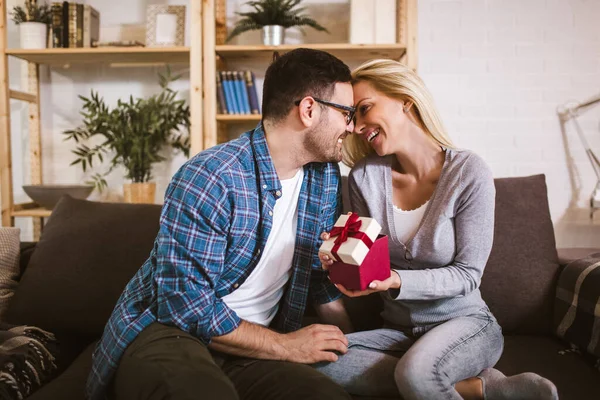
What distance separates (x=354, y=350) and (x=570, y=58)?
94.3 inches

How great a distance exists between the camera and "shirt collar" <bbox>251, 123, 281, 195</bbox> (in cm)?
139

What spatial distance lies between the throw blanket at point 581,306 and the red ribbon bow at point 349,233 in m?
0.81

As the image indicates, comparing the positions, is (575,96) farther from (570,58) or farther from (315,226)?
(315,226)

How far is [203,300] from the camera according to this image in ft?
4.01

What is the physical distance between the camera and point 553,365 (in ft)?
4.93

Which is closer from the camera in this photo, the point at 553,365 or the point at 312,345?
the point at 312,345

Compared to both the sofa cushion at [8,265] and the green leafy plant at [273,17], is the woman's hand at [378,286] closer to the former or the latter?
the sofa cushion at [8,265]

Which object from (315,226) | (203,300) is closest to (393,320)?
(315,226)

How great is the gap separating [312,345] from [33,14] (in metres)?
2.46

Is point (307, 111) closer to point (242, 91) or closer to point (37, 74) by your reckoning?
point (242, 91)

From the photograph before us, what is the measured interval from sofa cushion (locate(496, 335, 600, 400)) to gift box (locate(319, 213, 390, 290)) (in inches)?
22.0

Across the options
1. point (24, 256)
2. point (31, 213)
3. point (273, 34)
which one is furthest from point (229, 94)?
point (24, 256)

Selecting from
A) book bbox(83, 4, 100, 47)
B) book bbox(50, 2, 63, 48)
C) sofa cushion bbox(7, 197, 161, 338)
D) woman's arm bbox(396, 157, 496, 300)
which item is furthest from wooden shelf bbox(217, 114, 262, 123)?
woman's arm bbox(396, 157, 496, 300)

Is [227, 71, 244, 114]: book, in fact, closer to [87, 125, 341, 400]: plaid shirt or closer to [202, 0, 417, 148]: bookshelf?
[202, 0, 417, 148]: bookshelf
